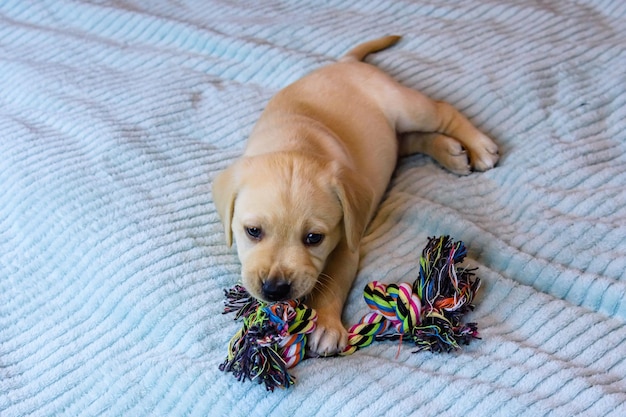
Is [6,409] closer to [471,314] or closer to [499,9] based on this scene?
[471,314]

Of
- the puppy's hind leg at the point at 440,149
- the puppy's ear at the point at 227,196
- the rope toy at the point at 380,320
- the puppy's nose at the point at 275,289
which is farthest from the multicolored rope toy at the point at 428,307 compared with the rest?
the puppy's hind leg at the point at 440,149

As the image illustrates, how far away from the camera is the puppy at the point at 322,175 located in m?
1.86

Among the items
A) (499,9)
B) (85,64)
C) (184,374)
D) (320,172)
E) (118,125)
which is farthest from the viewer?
(499,9)

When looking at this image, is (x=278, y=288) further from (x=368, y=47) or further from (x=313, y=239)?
(x=368, y=47)

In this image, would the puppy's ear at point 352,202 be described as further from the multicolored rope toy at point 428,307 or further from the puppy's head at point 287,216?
the multicolored rope toy at point 428,307

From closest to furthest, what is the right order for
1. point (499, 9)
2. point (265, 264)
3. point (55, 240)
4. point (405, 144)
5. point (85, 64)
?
1. point (265, 264)
2. point (55, 240)
3. point (405, 144)
4. point (85, 64)
5. point (499, 9)

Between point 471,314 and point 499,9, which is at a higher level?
point 499,9

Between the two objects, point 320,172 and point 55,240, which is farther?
point 55,240

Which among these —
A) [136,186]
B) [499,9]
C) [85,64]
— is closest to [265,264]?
[136,186]

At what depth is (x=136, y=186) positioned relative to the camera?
91.7 inches

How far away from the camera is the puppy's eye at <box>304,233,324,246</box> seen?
1.92 meters

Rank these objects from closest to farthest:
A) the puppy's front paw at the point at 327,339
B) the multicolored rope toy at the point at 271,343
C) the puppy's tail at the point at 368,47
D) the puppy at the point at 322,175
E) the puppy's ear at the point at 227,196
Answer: the multicolored rope toy at the point at 271,343 < the puppy's front paw at the point at 327,339 < the puppy at the point at 322,175 < the puppy's ear at the point at 227,196 < the puppy's tail at the point at 368,47

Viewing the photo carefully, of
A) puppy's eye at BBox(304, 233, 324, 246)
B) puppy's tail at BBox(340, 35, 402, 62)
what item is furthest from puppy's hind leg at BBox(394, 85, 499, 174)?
puppy's eye at BBox(304, 233, 324, 246)

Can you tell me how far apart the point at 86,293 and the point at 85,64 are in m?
1.53
